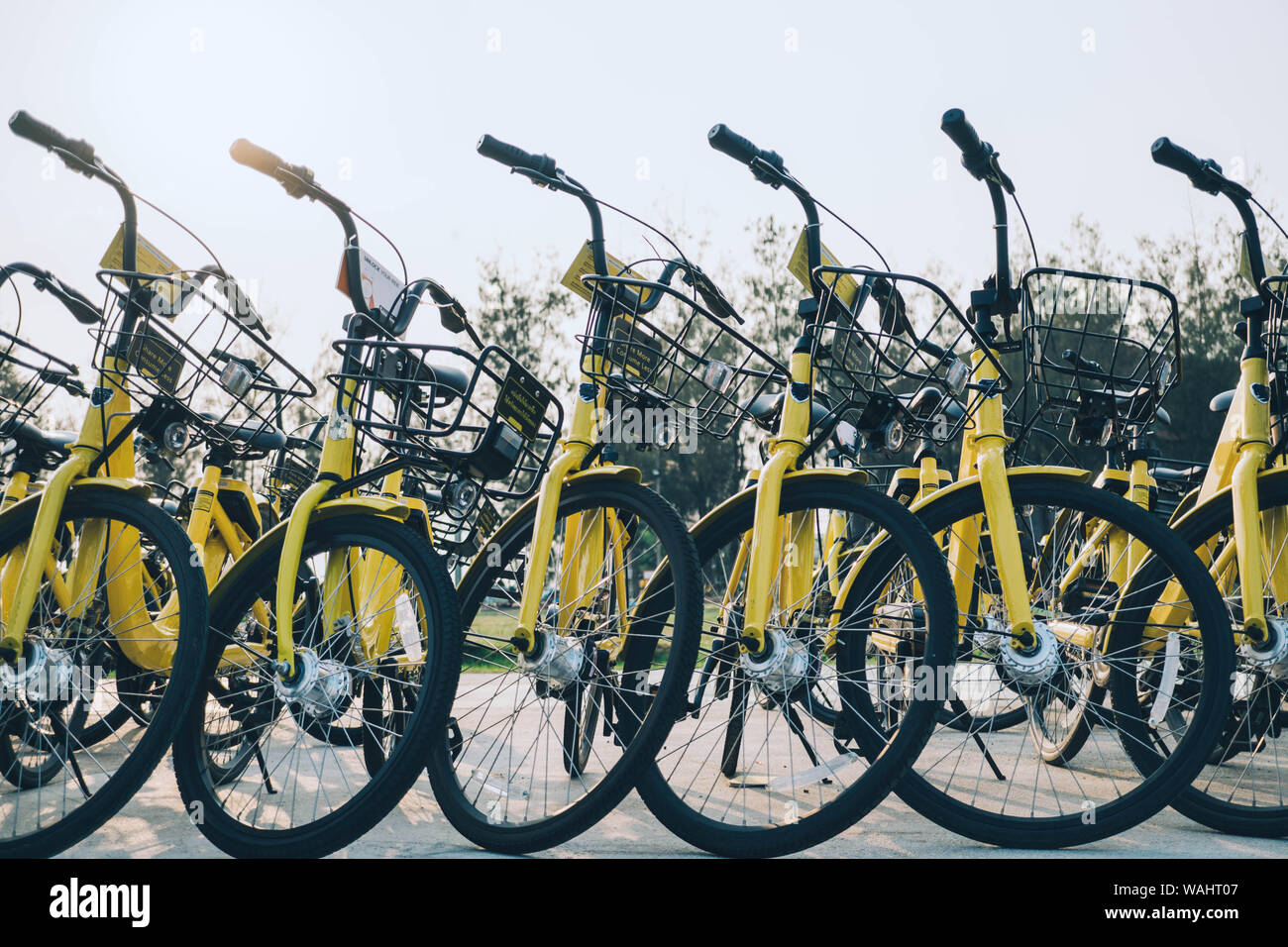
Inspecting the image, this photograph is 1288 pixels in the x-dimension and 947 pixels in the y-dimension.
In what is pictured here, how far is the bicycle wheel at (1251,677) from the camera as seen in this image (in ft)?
7.77

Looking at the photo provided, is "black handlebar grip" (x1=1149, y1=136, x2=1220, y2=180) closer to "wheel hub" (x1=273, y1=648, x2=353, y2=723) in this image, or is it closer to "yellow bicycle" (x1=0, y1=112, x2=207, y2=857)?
"wheel hub" (x1=273, y1=648, x2=353, y2=723)

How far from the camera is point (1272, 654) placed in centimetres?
237

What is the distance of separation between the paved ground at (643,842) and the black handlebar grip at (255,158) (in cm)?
180

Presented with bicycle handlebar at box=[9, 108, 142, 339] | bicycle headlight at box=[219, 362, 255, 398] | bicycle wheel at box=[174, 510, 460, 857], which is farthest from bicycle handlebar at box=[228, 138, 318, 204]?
bicycle wheel at box=[174, 510, 460, 857]

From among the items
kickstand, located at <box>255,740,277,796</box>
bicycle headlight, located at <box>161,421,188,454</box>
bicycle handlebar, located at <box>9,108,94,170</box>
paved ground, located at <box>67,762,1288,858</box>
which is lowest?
paved ground, located at <box>67,762,1288,858</box>

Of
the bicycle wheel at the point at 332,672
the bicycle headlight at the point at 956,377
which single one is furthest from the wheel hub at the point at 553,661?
the bicycle headlight at the point at 956,377

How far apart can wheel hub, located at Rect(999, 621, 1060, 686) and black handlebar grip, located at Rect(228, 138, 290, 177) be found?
91.1 inches

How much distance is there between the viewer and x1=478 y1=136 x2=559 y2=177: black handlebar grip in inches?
101

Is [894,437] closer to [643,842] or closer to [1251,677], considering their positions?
[1251,677]

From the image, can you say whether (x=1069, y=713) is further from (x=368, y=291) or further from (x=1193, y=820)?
(x=368, y=291)

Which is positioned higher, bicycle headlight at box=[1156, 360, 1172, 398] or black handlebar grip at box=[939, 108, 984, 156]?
black handlebar grip at box=[939, 108, 984, 156]

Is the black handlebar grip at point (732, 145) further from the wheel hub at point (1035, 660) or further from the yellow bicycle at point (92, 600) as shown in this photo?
the yellow bicycle at point (92, 600)

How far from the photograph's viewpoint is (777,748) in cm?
372

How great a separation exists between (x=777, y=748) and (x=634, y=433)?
63.3 inches
